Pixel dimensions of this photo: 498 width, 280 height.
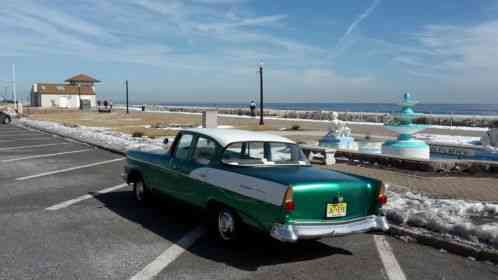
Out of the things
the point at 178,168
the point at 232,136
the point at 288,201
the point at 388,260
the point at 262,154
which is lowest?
the point at 388,260

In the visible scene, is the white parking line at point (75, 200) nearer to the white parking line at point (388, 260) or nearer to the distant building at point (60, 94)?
the white parking line at point (388, 260)

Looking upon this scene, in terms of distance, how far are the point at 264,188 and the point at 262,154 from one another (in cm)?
125

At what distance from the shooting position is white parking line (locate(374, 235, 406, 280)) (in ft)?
16.8

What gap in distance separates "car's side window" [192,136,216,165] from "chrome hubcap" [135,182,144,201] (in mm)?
→ 2089

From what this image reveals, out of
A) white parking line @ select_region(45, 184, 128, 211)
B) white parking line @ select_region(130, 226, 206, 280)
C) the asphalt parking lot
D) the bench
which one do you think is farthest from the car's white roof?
the bench

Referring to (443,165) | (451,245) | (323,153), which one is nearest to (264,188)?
(451,245)

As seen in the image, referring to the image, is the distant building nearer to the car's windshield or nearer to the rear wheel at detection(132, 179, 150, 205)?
the rear wheel at detection(132, 179, 150, 205)

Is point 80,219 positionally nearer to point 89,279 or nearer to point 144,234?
point 144,234

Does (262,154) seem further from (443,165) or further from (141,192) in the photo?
(443,165)

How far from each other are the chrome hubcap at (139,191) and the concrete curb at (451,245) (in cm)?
416

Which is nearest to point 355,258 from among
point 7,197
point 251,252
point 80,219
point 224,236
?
point 251,252

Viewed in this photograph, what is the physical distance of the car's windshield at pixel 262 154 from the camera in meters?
6.29

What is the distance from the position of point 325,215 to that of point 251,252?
1.05 meters

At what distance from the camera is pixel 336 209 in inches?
215
